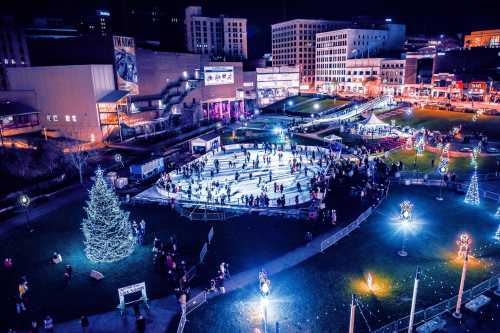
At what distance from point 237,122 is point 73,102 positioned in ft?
89.9

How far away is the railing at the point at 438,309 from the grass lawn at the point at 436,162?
18.6 m

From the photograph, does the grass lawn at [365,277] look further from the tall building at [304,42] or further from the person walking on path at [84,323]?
the tall building at [304,42]

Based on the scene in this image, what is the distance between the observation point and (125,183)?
102 ft

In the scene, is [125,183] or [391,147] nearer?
[125,183]

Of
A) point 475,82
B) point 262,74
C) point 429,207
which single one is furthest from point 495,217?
point 262,74

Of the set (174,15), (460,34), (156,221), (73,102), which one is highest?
(174,15)

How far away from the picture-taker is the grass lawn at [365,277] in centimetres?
→ 1359

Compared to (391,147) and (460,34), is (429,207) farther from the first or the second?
(460,34)

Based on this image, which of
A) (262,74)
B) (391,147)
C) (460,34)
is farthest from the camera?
(460,34)

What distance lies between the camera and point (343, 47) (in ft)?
312

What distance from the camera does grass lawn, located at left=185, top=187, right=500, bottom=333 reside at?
13.6m

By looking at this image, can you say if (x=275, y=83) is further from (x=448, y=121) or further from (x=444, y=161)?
(x=444, y=161)

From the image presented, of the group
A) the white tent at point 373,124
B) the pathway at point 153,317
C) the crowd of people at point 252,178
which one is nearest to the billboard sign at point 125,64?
the crowd of people at point 252,178

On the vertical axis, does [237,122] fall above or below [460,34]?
below
